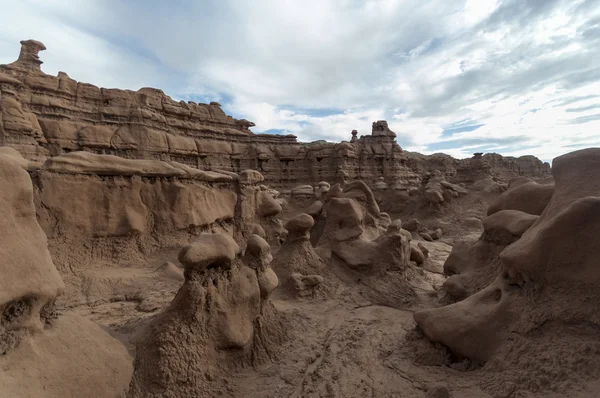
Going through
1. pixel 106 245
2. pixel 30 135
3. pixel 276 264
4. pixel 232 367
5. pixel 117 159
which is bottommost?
pixel 232 367

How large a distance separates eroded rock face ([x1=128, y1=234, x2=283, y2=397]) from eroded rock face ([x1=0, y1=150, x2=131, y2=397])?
28 centimetres

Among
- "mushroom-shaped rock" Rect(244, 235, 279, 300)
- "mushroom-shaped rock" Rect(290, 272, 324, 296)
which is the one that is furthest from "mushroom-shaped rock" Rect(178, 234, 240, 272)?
"mushroom-shaped rock" Rect(290, 272, 324, 296)

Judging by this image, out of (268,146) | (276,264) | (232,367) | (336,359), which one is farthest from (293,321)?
(268,146)

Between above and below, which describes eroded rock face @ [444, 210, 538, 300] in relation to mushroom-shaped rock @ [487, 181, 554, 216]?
below

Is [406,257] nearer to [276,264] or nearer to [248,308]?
[276,264]

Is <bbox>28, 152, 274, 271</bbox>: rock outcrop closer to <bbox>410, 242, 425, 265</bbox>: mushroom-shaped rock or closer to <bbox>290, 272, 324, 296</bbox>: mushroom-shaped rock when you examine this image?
<bbox>290, 272, 324, 296</bbox>: mushroom-shaped rock

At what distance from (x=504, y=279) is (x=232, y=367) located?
3343mm

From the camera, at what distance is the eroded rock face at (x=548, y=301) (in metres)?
2.84

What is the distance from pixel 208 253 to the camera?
3.30 m

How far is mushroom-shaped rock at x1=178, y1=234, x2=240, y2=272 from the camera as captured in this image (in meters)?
3.16

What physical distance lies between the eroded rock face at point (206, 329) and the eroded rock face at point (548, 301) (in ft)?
7.46

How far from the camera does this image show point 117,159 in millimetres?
5805

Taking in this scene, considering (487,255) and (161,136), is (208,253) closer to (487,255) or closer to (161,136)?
(487,255)

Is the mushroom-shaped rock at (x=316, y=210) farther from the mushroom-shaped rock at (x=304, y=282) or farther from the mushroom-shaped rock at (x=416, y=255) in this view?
the mushroom-shaped rock at (x=304, y=282)
